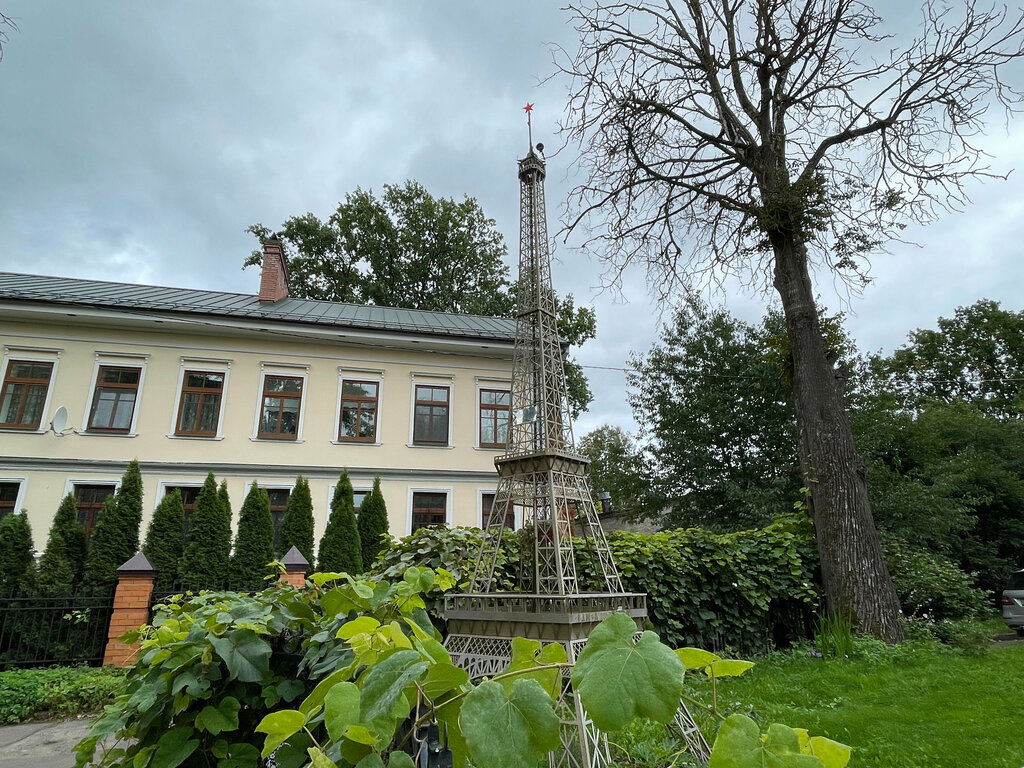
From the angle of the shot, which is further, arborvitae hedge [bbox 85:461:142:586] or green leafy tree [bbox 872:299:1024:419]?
green leafy tree [bbox 872:299:1024:419]

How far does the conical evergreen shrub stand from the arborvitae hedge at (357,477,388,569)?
1.44 feet

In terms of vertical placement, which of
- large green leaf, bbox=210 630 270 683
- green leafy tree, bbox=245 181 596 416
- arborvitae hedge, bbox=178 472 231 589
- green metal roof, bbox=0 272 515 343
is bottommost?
large green leaf, bbox=210 630 270 683

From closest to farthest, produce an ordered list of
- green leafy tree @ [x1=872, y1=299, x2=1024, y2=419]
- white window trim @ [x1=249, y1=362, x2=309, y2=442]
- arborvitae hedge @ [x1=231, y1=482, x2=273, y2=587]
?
arborvitae hedge @ [x1=231, y1=482, x2=273, y2=587], white window trim @ [x1=249, y1=362, x2=309, y2=442], green leafy tree @ [x1=872, y1=299, x2=1024, y2=419]

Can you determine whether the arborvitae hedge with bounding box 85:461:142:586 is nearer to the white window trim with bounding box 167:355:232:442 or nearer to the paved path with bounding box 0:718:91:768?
the white window trim with bounding box 167:355:232:442

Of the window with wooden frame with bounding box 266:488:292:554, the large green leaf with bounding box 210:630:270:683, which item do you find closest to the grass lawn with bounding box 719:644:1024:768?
the large green leaf with bounding box 210:630:270:683

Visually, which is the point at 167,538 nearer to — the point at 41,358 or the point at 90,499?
the point at 90,499

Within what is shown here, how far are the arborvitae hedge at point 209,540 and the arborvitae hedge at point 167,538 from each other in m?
0.21

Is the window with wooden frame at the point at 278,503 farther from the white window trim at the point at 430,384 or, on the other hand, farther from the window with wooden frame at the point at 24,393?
the window with wooden frame at the point at 24,393

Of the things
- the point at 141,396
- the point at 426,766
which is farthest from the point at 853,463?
the point at 141,396

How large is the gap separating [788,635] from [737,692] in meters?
3.54

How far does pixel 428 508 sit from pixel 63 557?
872cm

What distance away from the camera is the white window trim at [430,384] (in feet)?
57.4

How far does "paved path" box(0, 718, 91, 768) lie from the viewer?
19.4 feet

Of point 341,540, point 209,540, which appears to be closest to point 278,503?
point 209,540
